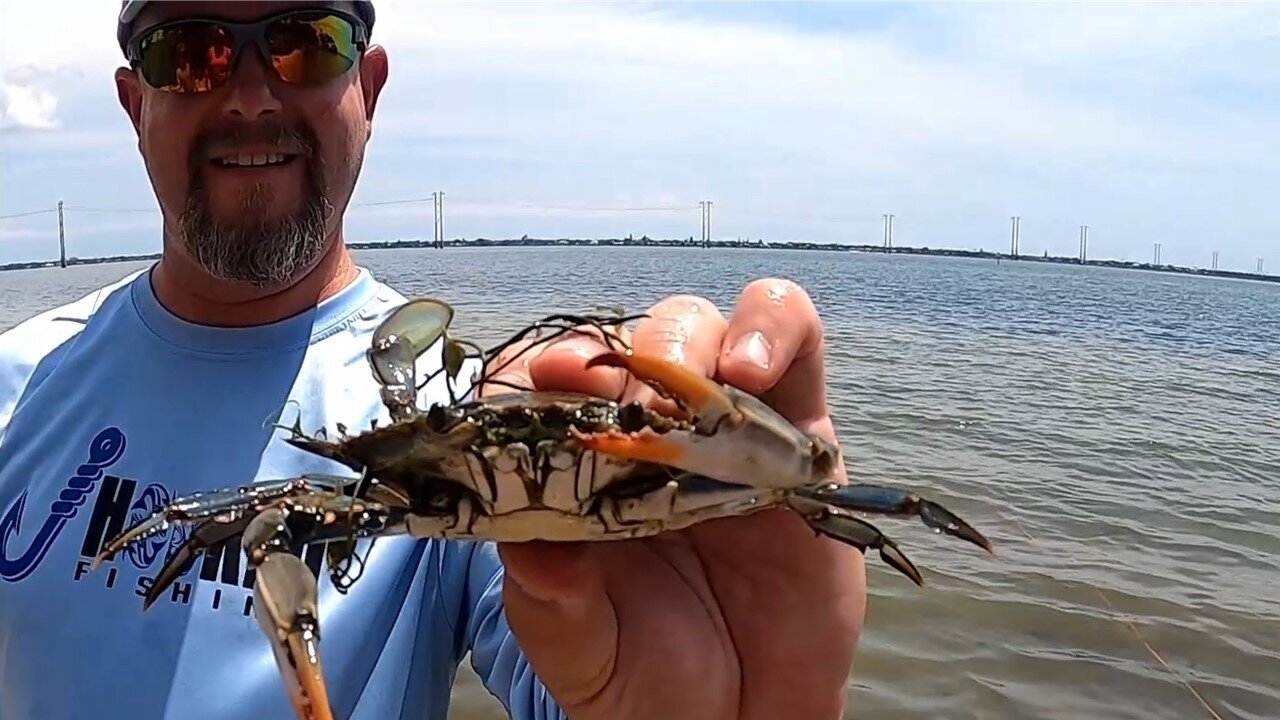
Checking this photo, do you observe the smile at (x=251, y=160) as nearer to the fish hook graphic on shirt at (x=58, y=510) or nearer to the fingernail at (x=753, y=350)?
the fish hook graphic on shirt at (x=58, y=510)

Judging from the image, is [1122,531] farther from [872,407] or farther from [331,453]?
[331,453]

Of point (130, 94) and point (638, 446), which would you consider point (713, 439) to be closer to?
point (638, 446)

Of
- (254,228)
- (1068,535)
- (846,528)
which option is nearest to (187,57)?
(254,228)

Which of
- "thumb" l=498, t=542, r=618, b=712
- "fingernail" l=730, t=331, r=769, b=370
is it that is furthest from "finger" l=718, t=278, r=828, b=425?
"thumb" l=498, t=542, r=618, b=712

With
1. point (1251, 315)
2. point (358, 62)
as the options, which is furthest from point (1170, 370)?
point (1251, 315)

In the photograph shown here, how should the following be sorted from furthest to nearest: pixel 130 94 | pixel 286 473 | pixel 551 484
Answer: pixel 130 94 → pixel 286 473 → pixel 551 484

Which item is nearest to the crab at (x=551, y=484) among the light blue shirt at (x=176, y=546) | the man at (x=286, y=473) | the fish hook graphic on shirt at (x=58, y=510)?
the man at (x=286, y=473)
